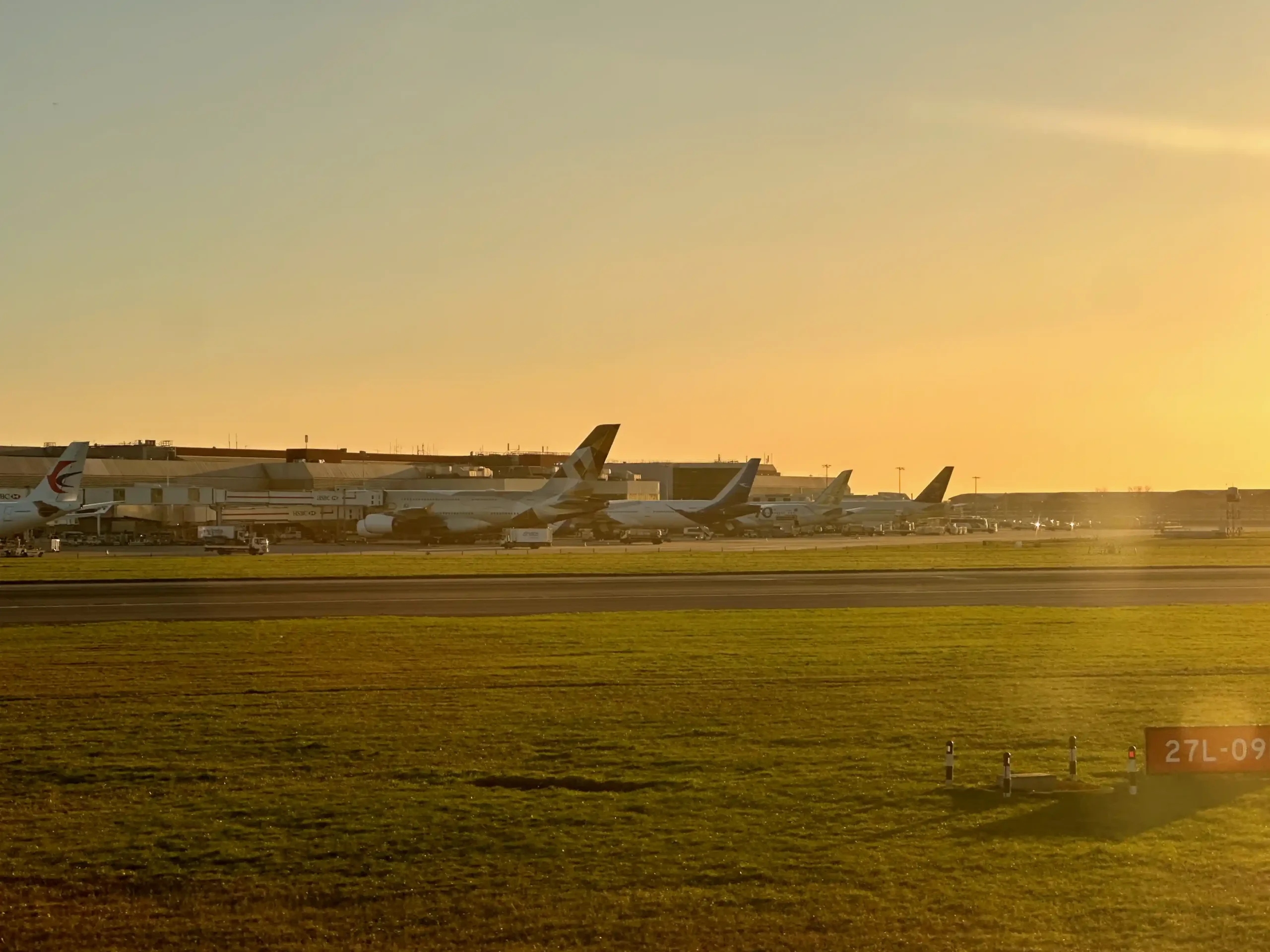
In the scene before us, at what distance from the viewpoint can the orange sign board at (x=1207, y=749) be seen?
54.8 feet

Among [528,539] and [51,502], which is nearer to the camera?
[51,502]

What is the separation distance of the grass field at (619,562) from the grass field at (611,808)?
36151 mm

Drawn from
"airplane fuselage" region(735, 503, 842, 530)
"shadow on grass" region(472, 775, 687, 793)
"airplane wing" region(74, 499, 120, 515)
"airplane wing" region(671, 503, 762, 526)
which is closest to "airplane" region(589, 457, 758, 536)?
"airplane wing" region(671, 503, 762, 526)

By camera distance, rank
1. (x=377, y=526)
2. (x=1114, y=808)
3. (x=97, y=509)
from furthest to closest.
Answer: (x=377, y=526), (x=97, y=509), (x=1114, y=808)

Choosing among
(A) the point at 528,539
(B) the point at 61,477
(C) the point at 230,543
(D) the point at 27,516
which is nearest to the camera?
(D) the point at 27,516

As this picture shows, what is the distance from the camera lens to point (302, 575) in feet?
216

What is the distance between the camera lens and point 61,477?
3583 inches

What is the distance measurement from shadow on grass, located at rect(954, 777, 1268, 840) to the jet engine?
98.9 metres

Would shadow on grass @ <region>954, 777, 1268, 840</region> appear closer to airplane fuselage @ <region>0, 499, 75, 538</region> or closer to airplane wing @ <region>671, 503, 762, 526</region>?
airplane fuselage @ <region>0, 499, 75, 538</region>

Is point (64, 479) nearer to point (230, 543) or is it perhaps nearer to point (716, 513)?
point (230, 543)

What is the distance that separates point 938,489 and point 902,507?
4.89 m

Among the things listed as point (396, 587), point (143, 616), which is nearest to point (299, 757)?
point (143, 616)

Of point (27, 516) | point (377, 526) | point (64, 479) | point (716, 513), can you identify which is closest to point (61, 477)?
point (64, 479)

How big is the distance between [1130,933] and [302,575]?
191ft
